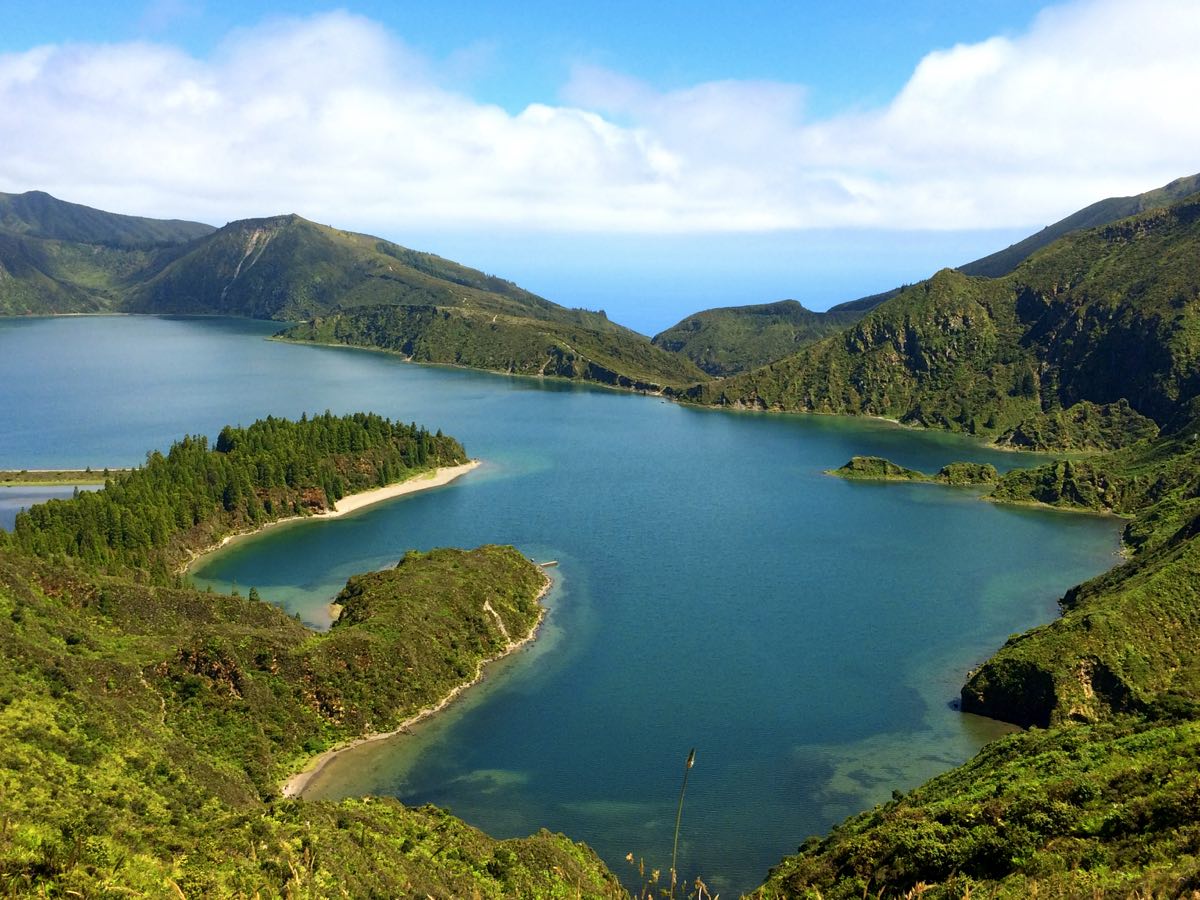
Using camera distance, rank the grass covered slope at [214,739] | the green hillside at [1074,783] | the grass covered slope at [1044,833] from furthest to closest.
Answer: the grass covered slope at [214,739]
the green hillside at [1074,783]
the grass covered slope at [1044,833]

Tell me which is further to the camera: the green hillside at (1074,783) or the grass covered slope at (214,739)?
the grass covered slope at (214,739)

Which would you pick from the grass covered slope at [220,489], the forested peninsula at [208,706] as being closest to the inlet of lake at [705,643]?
the forested peninsula at [208,706]

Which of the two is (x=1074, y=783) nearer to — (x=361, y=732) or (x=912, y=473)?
(x=361, y=732)

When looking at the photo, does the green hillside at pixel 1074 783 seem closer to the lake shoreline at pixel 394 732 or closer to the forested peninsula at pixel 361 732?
the forested peninsula at pixel 361 732

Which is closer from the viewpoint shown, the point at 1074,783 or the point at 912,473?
the point at 1074,783

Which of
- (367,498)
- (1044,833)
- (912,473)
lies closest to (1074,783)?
(1044,833)

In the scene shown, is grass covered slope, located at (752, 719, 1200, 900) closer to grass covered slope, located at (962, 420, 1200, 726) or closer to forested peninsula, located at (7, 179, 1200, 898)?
forested peninsula, located at (7, 179, 1200, 898)
